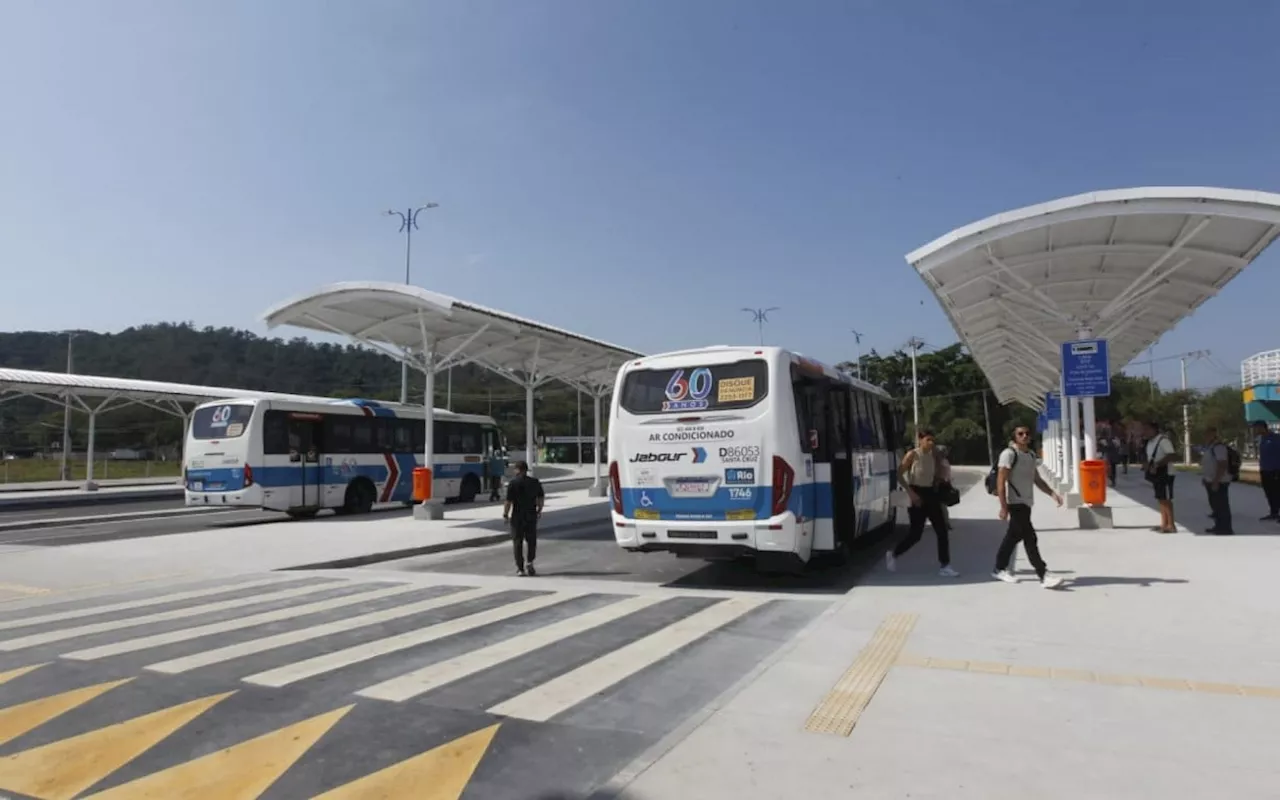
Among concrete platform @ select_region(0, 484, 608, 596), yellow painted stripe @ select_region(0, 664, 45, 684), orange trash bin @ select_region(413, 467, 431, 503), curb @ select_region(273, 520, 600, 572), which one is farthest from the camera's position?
orange trash bin @ select_region(413, 467, 431, 503)

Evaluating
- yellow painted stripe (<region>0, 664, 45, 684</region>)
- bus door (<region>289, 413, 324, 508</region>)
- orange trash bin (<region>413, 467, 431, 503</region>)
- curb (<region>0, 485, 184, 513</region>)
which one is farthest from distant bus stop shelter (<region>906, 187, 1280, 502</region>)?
curb (<region>0, 485, 184, 513</region>)

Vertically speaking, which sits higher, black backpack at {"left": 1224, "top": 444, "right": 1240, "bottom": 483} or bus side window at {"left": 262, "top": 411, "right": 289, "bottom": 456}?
bus side window at {"left": 262, "top": 411, "right": 289, "bottom": 456}

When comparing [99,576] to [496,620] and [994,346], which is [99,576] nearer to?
[496,620]

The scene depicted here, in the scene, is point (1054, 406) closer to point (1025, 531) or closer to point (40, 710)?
point (1025, 531)

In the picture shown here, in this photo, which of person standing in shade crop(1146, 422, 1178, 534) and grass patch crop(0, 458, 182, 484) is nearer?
person standing in shade crop(1146, 422, 1178, 534)

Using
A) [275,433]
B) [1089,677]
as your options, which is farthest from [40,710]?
[275,433]

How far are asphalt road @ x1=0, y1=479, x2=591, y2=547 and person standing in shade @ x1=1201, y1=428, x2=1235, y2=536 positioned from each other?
56.5 feet

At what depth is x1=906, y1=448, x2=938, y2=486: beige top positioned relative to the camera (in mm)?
10602

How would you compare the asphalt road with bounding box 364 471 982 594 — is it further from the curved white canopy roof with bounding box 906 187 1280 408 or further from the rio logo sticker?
the curved white canopy roof with bounding box 906 187 1280 408

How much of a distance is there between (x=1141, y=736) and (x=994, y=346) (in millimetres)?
→ 22406

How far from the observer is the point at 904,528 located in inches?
682

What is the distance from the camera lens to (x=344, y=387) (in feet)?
319

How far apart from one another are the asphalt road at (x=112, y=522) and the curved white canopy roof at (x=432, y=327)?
15.1 ft

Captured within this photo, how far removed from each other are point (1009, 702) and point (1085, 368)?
1143 cm
